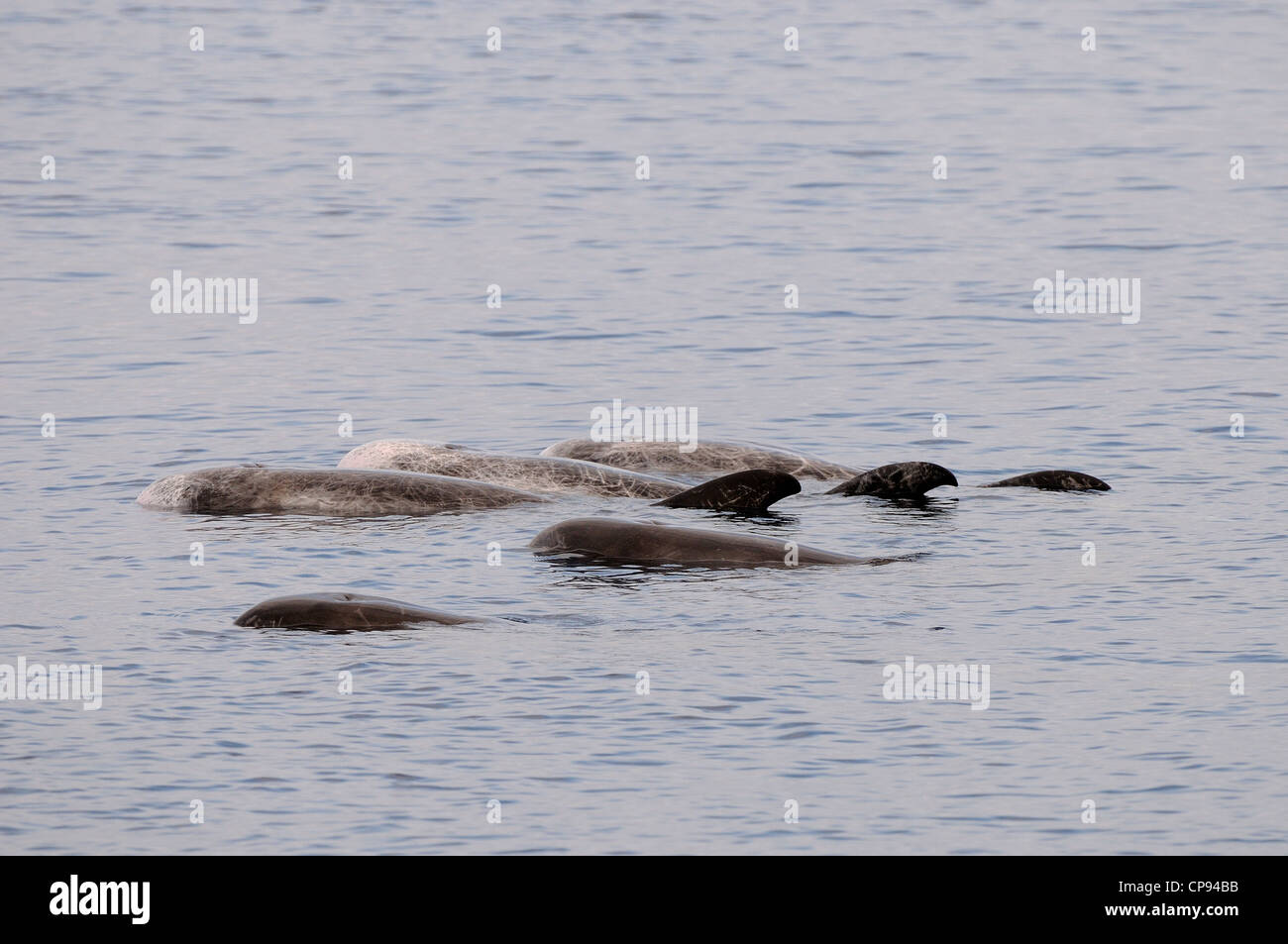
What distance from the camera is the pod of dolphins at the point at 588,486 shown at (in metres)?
17.1

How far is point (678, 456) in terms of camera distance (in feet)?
72.2

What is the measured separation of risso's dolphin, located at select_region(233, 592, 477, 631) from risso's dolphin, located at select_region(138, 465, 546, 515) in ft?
14.0

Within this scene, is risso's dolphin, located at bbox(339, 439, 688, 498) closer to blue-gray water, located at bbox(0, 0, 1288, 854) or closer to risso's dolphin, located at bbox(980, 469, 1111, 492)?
blue-gray water, located at bbox(0, 0, 1288, 854)

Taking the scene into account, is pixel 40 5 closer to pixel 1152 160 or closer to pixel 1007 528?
pixel 1152 160

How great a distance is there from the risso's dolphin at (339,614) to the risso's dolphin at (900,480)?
5698mm

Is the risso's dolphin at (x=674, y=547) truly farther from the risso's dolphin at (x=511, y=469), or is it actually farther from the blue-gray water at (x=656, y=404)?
the risso's dolphin at (x=511, y=469)

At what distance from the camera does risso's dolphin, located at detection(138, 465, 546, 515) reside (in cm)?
1944

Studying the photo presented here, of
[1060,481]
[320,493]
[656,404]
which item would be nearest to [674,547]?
[320,493]

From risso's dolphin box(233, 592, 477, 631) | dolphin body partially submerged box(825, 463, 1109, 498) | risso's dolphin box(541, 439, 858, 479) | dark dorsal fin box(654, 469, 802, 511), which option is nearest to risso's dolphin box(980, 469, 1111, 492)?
dolphin body partially submerged box(825, 463, 1109, 498)

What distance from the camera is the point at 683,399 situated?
24.9 metres

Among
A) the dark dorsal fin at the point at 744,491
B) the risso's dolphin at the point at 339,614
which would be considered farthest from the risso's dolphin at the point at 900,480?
the risso's dolphin at the point at 339,614
